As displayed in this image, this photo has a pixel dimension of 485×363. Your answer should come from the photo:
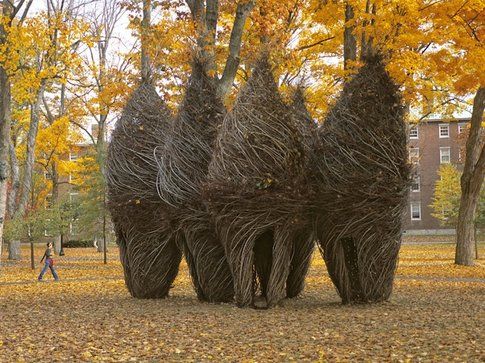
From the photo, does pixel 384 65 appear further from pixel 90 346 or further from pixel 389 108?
pixel 90 346

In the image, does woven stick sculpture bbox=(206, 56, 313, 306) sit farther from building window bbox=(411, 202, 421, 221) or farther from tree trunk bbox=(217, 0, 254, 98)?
building window bbox=(411, 202, 421, 221)

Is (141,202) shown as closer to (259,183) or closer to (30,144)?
(259,183)

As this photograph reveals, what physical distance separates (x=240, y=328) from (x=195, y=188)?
3.52 m

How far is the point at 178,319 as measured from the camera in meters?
10.6

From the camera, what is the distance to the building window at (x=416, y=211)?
6316cm

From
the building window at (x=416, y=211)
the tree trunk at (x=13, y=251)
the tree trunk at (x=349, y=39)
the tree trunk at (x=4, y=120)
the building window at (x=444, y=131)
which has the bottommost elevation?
the tree trunk at (x=13, y=251)

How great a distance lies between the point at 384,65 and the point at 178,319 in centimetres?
573

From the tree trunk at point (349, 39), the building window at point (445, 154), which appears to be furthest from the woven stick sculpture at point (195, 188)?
the building window at point (445, 154)

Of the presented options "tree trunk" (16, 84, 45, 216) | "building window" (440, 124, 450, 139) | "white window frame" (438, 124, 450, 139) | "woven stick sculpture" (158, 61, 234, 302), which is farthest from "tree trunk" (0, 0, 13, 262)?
"building window" (440, 124, 450, 139)

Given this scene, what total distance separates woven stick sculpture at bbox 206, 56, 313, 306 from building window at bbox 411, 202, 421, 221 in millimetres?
53686

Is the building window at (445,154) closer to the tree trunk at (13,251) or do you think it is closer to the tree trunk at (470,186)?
the tree trunk at (470,186)

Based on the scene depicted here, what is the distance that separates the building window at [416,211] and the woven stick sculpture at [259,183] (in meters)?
53.7

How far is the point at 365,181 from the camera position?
1108cm

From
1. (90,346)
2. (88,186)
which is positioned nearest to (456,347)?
(90,346)
